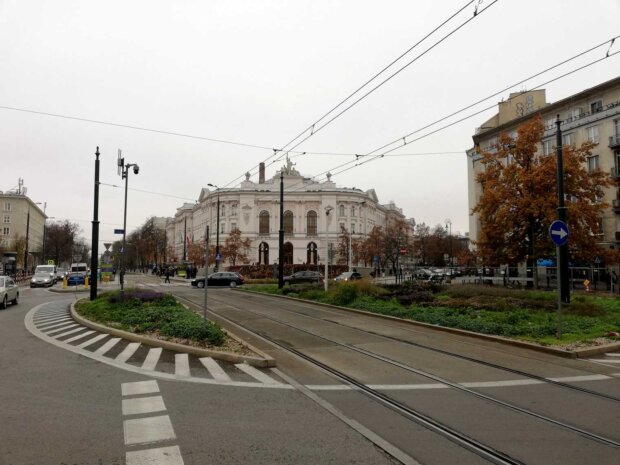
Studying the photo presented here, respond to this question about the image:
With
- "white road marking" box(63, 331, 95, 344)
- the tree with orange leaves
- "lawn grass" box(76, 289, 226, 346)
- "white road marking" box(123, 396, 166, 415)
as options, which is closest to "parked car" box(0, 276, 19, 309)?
"lawn grass" box(76, 289, 226, 346)

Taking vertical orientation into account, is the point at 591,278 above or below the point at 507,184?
below

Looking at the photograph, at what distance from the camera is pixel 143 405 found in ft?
21.1

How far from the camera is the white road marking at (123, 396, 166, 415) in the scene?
6172mm

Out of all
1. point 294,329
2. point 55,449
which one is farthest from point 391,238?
point 55,449

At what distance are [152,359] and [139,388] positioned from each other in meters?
2.33

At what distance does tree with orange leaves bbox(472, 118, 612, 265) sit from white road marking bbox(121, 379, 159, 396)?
2557cm

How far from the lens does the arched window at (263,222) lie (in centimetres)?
9200

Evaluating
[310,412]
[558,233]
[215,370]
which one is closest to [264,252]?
[558,233]

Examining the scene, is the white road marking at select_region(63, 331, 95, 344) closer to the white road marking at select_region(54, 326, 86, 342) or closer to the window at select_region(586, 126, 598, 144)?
the white road marking at select_region(54, 326, 86, 342)

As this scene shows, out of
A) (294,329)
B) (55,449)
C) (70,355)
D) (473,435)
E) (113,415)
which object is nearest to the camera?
(55,449)

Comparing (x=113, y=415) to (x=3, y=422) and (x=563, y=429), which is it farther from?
(x=563, y=429)

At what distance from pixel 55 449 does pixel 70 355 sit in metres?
5.84

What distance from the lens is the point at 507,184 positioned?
29.8m

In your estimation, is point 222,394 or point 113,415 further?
point 222,394
